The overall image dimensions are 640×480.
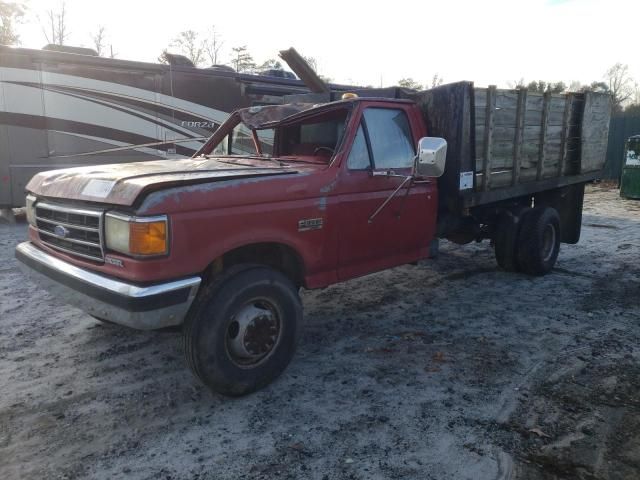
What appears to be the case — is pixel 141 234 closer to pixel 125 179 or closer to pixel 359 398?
pixel 125 179

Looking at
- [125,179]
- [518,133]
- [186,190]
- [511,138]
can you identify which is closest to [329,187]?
[186,190]

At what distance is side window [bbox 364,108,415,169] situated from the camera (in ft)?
13.6

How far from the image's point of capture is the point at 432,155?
12.0ft

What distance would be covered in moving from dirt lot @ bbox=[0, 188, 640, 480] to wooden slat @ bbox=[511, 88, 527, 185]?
4.84 ft

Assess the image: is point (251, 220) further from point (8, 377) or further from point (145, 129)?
point (145, 129)

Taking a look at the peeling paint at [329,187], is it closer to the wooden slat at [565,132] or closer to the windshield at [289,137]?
the windshield at [289,137]

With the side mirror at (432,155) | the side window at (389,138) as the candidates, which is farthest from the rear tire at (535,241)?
the side mirror at (432,155)

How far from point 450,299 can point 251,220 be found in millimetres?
2950

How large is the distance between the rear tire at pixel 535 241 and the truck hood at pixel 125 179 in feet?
11.6

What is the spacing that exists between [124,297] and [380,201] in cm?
220

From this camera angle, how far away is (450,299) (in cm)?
539

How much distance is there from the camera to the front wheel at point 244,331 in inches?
121

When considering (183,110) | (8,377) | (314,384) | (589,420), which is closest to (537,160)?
(589,420)

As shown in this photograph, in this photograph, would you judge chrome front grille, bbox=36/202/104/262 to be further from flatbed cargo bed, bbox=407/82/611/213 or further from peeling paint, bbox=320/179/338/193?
flatbed cargo bed, bbox=407/82/611/213
